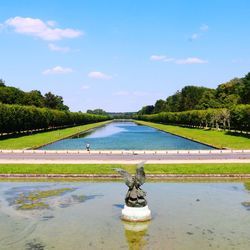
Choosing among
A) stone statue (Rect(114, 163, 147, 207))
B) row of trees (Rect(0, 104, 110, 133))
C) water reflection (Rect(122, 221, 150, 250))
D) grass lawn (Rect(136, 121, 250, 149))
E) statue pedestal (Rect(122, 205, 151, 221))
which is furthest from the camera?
row of trees (Rect(0, 104, 110, 133))

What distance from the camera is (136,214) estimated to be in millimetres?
23609

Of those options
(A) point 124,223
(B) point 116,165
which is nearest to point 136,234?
(A) point 124,223

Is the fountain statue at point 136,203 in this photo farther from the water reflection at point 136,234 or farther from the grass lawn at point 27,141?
the grass lawn at point 27,141

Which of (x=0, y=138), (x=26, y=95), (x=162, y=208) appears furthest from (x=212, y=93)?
(x=162, y=208)

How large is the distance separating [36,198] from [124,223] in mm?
8329

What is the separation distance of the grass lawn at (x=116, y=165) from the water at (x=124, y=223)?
5.54 meters

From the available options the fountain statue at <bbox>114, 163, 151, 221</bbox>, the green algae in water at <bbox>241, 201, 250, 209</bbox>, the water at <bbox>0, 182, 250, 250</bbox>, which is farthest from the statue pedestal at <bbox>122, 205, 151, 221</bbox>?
the green algae in water at <bbox>241, 201, 250, 209</bbox>

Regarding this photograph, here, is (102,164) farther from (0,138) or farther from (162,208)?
(0,138)

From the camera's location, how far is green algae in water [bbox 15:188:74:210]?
27.1m

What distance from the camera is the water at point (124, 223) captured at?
20.1 metres

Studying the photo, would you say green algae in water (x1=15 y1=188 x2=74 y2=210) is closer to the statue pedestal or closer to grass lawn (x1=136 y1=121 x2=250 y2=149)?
the statue pedestal

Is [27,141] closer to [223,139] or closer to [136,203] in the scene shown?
[223,139]

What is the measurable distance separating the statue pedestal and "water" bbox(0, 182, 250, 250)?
0.45m

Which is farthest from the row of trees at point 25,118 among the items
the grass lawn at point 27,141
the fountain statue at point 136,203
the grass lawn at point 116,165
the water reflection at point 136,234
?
the water reflection at point 136,234
